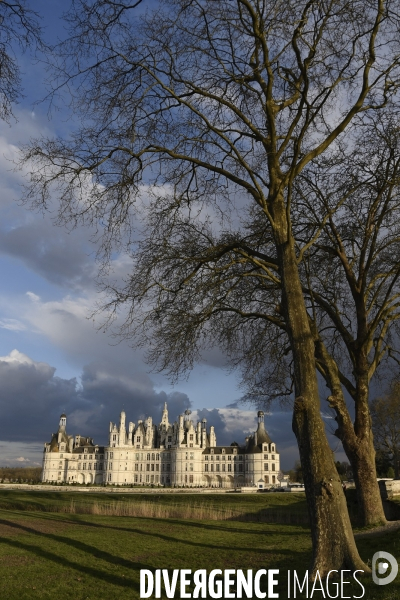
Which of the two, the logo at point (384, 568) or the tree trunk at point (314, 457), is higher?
the tree trunk at point (314, 457)

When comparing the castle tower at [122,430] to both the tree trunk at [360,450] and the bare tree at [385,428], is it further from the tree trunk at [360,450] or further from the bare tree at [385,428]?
the tree trunk at [360,450]

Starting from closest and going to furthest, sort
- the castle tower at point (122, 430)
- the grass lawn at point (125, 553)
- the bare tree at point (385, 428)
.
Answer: the grass lawn at point (125, 553) < the bare tree at point (385, 428) < the castle tower at point (122, 430)

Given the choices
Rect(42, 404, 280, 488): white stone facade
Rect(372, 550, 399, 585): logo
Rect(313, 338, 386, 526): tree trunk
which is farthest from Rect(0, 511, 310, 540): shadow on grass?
Rect(42, 404, 280, 488): white stone facade

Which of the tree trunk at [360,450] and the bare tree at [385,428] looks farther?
the bare tree at [385,428]

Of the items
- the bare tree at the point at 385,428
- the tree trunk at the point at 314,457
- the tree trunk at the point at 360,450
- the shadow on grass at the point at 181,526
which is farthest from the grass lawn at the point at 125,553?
the bare tree at the point at 385,428

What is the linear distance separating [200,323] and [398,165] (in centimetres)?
634

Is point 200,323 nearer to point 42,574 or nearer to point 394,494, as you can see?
point 42,574

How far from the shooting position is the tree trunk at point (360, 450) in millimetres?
12836

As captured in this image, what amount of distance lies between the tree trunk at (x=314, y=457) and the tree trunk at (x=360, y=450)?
473 centimetres

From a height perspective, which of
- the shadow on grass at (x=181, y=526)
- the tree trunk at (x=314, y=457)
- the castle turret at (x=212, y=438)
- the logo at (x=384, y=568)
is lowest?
the shadow on grass at (x=181, y=526)

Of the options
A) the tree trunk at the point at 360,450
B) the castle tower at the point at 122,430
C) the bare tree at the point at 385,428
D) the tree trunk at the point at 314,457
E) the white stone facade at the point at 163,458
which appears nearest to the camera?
the tree trunk at the point at 314,457

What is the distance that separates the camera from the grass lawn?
26.7ft

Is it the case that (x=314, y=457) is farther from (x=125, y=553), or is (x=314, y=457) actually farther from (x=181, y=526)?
(x=181, y=526)

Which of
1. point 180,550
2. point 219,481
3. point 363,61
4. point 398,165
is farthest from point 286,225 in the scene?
point 219,481
